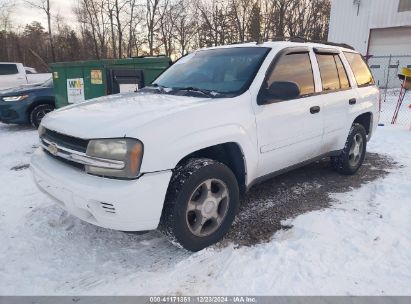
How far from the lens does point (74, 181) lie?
Result: 8.25 feet

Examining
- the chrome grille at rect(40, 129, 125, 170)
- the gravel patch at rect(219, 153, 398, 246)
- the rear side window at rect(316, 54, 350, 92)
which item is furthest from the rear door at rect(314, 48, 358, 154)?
the chrome grille at rect(40, 129, 125, 170)

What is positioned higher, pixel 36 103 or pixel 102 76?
pixel 102 76

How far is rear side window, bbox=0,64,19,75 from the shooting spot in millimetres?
12891

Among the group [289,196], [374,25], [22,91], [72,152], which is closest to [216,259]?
[72,152]

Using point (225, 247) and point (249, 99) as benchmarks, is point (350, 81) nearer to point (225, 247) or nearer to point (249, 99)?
point (249, 99)

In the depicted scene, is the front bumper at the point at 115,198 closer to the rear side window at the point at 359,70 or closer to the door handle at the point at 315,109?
the door handle at the point at 315,109

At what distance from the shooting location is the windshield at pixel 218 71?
3307mm

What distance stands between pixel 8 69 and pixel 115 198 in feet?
43.3

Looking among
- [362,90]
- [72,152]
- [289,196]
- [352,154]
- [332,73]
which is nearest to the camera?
[72,152]

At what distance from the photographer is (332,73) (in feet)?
13.9

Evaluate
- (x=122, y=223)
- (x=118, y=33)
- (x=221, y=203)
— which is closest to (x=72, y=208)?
(x=122, y=223)

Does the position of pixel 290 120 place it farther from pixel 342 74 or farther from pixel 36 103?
A: pixel 36 103

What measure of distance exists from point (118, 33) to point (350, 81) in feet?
99.0

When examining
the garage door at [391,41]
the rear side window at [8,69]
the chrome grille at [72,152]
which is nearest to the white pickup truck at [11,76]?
the rear side window at [8,69]
